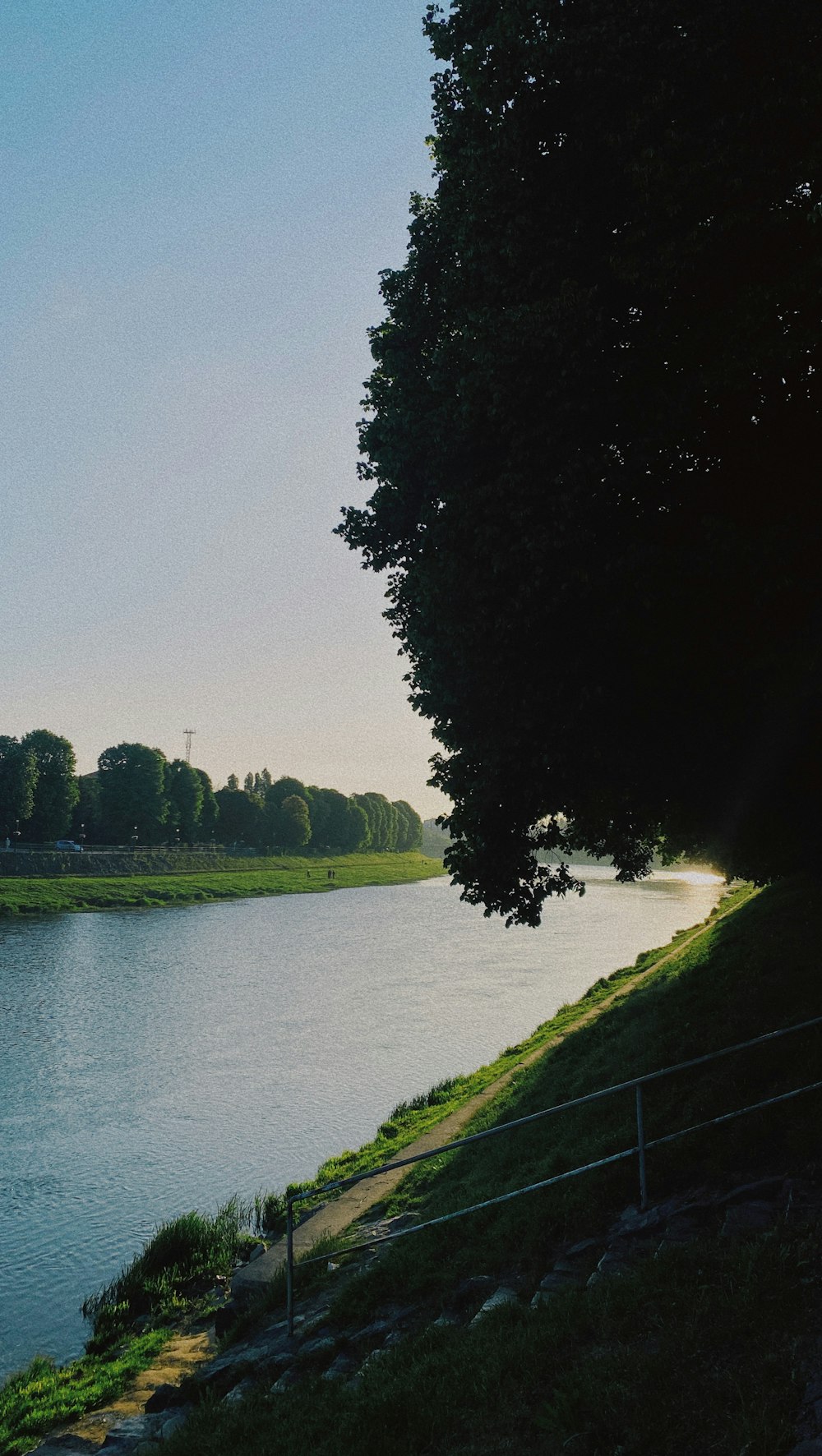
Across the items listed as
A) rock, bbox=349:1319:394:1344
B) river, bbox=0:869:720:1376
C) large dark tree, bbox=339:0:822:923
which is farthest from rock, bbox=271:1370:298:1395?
large dark tree, bbox=339:0:822:923

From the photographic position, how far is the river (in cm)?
1518

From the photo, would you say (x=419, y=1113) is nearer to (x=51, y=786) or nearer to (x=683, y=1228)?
(x=683, y=1228)

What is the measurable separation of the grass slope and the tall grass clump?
12.1ft

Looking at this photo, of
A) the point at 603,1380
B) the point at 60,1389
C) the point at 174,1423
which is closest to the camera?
the point at 603,1380

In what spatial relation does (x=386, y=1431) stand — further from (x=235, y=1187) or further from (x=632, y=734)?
(x=235, y=1187)

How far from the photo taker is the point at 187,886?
249 feet

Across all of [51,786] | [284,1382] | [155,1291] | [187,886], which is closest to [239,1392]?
[284,1382]

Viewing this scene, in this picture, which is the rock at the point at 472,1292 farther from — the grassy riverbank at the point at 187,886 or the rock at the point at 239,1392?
the grassy riverbank at the point at 187,886

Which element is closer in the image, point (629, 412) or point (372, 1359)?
point (372, 1359)

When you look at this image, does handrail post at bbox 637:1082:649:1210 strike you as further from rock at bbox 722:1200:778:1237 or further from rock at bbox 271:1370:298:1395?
rock at bbox 271:1370:298:1395

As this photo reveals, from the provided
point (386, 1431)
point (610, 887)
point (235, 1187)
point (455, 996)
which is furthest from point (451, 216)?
Answer: point (610, 887)

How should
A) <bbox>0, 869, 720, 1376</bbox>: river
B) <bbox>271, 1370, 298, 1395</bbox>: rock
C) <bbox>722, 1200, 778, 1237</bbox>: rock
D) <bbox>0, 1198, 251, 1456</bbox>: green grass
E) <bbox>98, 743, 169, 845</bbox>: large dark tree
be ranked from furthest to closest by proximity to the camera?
<bbox>98, 743, 169, 845</bbox>: large dark tree → <bbox>0, 869, 720, 1376</bbox>: river → <bbox>0, 1198, 251, 1456</bbox>: green grass → <bbox>271, 1370, 298, 1395</bbox>: rock → <bbox>722, 1200, 778, 1237</bbox>: rock

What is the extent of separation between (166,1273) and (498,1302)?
7.73 m

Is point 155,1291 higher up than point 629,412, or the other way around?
point 629,412
